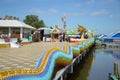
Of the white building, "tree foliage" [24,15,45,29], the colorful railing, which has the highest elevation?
"tree foliage" [24,15,45,29]

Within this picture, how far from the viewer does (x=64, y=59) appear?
12531 millimetres

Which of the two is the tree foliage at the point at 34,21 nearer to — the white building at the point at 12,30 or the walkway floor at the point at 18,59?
the white building at the point at 12,30

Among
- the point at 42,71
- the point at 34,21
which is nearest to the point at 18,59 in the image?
the point at 42,71

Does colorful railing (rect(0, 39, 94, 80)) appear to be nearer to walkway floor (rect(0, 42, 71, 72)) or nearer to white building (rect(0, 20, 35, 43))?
walkway floor (rect(0, 42, 71, 72))

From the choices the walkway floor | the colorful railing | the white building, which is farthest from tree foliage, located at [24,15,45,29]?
the colorful railing

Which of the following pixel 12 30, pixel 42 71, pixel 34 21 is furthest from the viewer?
pixel 34 21

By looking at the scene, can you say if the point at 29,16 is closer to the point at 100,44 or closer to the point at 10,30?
the point at 100,44

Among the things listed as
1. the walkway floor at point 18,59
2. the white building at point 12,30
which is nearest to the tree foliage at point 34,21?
the white building at point 12,30

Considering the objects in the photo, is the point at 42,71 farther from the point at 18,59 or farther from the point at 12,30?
the point at 12,30

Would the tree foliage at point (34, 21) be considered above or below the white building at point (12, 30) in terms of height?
above

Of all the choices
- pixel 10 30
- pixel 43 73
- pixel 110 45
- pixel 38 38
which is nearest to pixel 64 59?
pixel 43 73

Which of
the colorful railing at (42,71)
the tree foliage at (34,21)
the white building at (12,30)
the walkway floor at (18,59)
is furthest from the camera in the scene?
the tree foliage at (34,21)

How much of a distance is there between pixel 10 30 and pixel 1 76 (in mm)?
32811

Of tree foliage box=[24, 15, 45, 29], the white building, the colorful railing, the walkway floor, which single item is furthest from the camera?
tree foliage box=[24, 15, 45, 29]
